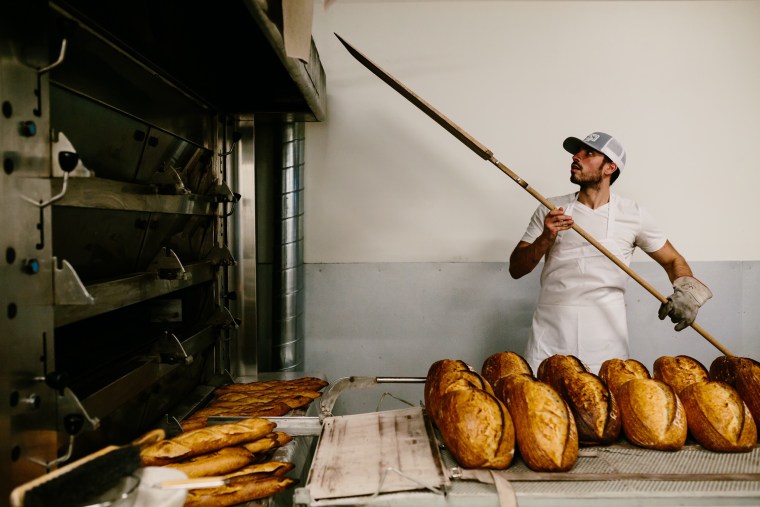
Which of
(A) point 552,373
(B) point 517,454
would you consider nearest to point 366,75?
(A) point 552,373

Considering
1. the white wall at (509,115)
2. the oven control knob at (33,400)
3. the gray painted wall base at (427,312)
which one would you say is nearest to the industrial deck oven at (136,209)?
the oven control knob at (33,400)

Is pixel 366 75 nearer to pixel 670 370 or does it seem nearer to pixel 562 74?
pixel 562 74

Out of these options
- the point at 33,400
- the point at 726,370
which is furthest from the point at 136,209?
the point at 726,370

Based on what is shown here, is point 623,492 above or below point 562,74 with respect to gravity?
below

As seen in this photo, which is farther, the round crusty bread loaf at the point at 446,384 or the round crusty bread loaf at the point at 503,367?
the round crusty bread loaf at the point at 503,367

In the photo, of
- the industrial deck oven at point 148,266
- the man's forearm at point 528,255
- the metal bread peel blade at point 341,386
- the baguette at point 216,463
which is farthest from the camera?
the man's forearm at point 528,255

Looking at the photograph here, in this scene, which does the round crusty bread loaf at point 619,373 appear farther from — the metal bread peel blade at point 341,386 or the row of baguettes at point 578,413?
the metal bread peel blade at point 341,386

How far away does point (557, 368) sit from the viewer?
1.45 meters

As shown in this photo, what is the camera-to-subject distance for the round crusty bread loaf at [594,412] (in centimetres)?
125

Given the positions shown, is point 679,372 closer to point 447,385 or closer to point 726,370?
point 726,370

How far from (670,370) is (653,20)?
8.18 ft

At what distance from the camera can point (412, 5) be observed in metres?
3.13

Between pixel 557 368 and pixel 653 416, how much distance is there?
26 cm

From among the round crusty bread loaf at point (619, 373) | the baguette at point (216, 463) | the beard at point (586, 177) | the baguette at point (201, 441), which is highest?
the beard at point (586, 177)
